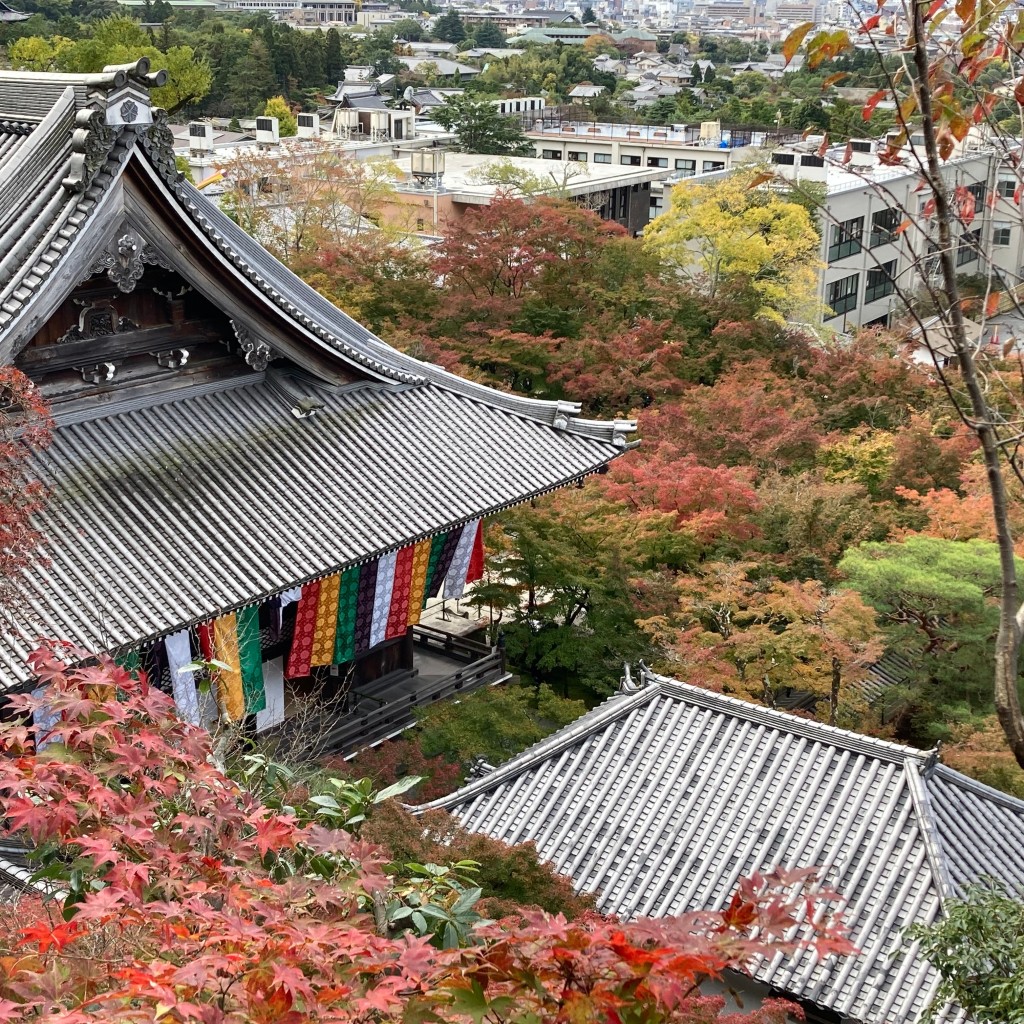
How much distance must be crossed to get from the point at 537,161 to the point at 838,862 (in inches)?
2042

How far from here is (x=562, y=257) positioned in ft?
102

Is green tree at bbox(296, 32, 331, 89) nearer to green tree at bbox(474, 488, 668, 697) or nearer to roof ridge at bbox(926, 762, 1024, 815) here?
green tree at bbox(474, 488, 668, 697)

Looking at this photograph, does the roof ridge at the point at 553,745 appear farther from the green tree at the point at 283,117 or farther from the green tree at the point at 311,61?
the green tree at the point at 311,61

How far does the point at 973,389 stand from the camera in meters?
5.37

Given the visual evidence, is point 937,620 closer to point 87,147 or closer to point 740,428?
point 740,428

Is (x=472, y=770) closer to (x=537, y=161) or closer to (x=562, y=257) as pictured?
(x=562, y=257)

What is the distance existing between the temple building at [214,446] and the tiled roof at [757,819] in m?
3.50

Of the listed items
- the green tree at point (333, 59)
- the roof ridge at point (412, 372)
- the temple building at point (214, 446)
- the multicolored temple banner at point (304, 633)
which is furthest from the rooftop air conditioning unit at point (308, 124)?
the multicolored temple banner at point (304, 633)

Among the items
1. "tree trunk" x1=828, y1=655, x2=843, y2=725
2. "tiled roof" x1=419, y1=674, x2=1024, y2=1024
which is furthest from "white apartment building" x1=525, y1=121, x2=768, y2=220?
"tiled roof" x1=419, y1=674, x2=1024, y2=1024

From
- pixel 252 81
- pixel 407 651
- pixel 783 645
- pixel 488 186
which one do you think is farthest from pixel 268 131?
pixel 783 645

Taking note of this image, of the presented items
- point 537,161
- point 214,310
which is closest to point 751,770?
point 214,310

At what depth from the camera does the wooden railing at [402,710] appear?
16.0 metres

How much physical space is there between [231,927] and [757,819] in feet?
26.2

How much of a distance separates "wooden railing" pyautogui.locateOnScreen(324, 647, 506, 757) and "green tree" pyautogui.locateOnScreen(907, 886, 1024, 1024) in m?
9.13
